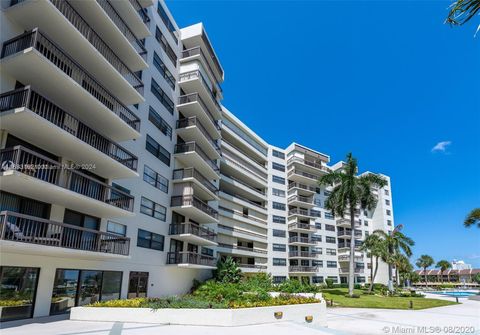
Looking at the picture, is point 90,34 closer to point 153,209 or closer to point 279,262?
point 153,209

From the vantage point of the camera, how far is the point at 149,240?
83.5 ft

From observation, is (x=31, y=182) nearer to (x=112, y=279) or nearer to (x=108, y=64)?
(x=108, y=64)

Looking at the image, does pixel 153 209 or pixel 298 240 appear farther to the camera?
pixel 298 240

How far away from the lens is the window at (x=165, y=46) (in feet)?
96.3

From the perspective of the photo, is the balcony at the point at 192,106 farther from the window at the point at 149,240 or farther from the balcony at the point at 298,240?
the balcony at the point at 298,240

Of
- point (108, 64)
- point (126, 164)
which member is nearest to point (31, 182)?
point (126, 164)

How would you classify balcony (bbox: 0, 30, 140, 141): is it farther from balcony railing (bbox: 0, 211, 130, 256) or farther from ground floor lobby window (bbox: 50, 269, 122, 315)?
ground floor lobby window (bbox: 50, 269, 122, 315)

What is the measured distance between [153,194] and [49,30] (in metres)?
13.9

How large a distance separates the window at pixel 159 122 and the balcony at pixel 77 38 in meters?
3.61

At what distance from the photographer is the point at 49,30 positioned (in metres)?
16.2

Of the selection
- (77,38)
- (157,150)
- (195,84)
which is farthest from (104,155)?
(195,84)

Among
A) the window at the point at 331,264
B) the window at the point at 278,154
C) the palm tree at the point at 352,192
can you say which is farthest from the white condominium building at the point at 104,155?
the window at the point at 331,264

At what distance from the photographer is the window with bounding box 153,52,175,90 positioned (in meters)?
28.6

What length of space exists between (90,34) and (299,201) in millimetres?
47384
